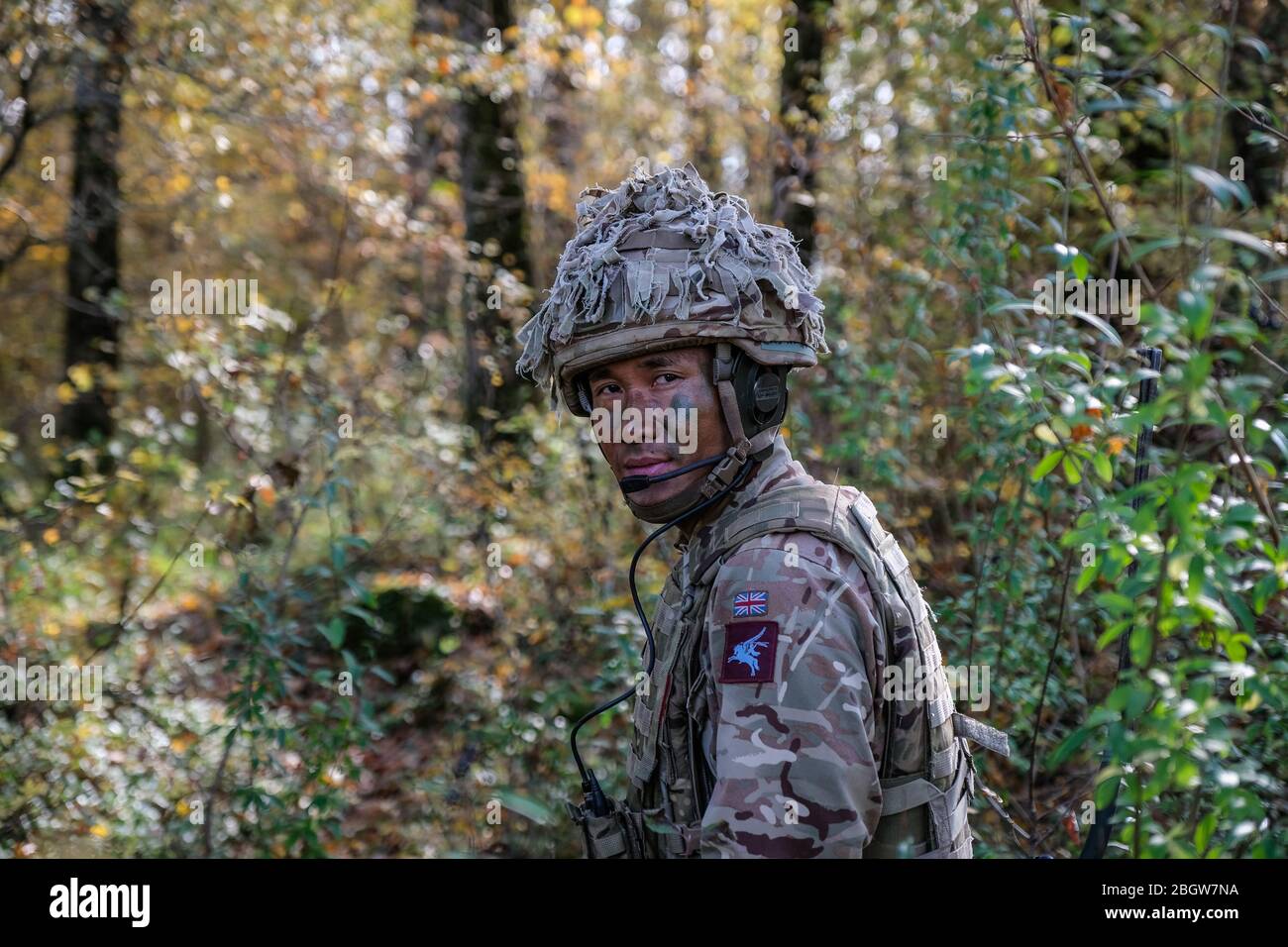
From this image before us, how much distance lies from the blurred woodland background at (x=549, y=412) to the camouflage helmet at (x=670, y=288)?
55 centimetres

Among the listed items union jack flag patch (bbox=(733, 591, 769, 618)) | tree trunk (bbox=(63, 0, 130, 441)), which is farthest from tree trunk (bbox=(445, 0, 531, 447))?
union jack flag patch (bbox=(733, 591, 769, 618))

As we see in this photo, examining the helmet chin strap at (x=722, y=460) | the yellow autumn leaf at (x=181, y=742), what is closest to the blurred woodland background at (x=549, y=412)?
the yellow autumn leaf at (x=181, y=742)

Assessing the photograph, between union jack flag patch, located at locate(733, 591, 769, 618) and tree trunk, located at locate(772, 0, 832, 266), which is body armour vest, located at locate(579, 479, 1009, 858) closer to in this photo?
union jack flag patch, located at locate(733, 591, 769, 618)

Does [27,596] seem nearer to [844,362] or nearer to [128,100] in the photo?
[128,100]

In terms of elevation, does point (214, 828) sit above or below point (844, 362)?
below

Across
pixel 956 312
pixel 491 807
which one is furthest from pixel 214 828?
pixel 956 312

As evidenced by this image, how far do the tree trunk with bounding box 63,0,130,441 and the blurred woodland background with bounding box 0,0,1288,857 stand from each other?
0.15 feet

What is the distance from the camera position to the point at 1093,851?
2332 mm

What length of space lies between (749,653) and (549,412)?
5206 mm

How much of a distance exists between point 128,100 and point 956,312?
6523 mm

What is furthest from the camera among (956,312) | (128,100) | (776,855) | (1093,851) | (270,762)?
(128,100)

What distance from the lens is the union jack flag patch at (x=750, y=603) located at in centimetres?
238

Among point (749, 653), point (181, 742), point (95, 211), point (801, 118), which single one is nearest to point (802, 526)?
point (749, 653)

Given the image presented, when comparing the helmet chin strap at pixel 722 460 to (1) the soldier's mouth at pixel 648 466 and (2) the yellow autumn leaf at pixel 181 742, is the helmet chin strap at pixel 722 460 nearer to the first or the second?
(1) the soldier's mouth at pixel 648 466
